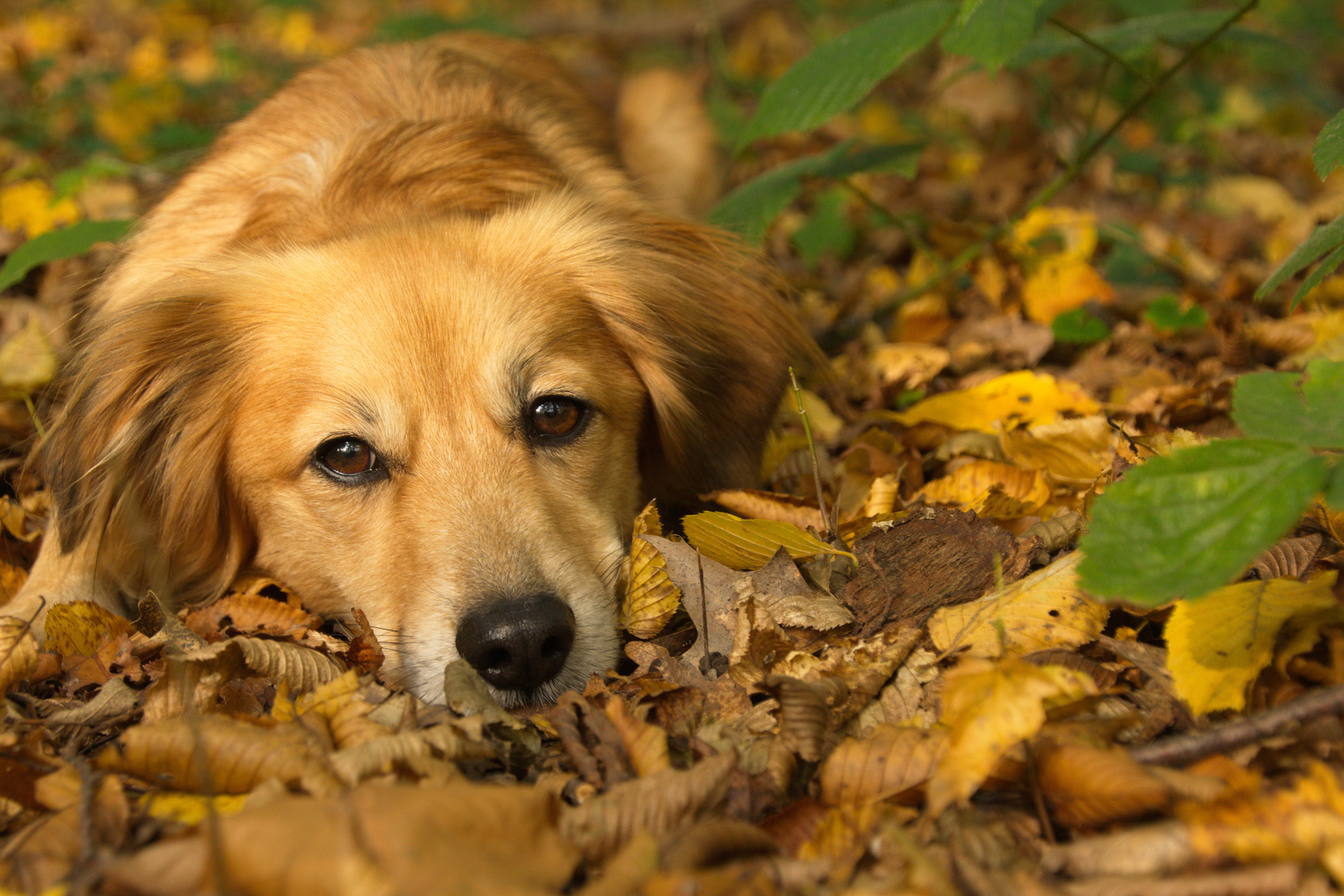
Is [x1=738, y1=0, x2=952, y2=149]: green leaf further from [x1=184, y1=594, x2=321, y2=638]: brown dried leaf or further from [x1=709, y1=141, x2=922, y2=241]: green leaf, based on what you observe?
[x1=184, y1=594, x2=321, y2=638]: brown dried leaf

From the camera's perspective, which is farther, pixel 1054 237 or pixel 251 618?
pixel 1054 237

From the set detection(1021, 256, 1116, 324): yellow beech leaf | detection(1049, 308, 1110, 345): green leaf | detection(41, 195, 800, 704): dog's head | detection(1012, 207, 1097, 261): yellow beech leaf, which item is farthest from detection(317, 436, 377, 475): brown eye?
detection(1012, 207, 1097, 261): yellow beech leaf

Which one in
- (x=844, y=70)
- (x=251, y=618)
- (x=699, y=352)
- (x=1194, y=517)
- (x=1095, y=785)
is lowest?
(x=251, y=618)

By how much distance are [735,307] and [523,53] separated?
2.17m

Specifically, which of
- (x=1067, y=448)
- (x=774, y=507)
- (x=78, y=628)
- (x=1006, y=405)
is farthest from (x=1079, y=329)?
(x=78, y=628)

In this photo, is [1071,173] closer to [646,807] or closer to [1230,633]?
[1230,633]

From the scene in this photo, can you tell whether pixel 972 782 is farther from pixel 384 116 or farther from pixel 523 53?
pixel 523 53

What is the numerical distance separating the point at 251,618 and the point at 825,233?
2.77 m

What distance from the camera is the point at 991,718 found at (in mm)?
1366

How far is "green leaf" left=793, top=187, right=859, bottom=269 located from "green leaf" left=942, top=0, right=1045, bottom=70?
1.87 meters

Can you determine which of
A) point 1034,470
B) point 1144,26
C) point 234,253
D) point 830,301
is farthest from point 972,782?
point 830,301

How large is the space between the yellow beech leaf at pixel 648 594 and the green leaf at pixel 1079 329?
1.73 metres

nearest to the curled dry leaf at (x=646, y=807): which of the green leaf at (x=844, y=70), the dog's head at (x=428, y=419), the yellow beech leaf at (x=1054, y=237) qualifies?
the dog's head at (x=428, y=419)

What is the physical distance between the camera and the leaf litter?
1.21 metres
